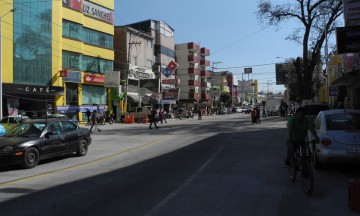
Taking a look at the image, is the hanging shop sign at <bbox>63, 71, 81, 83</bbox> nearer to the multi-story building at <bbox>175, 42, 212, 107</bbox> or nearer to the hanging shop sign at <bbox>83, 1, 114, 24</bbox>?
the hanging shop sign at <bbox>83, 1, 114, 24</bbox>

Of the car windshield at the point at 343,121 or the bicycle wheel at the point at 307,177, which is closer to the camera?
the bicycle wheel at the point at 307,177

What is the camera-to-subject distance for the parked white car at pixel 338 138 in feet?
33.4

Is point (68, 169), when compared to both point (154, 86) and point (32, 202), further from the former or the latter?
point (154, 86)

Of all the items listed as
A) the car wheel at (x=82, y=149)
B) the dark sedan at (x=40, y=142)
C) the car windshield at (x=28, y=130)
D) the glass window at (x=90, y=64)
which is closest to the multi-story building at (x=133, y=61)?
the glass window at (x=90, y=64)

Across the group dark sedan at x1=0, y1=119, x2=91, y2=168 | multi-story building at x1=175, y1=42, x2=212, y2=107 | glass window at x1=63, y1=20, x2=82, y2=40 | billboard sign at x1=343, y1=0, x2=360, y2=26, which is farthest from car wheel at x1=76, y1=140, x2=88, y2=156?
multi-story building at x1=175, y1=42, x2=212, y2=107

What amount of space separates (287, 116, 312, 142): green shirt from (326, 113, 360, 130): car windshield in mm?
1804

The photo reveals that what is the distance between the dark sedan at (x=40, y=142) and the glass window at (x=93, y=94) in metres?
32.4

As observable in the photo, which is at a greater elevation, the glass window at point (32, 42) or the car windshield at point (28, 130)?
the glass window at point (32, 42)

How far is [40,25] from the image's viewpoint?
133 ft

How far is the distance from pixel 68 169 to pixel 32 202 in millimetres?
4306

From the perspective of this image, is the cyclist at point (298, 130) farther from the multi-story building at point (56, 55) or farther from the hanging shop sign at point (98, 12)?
the hanging shop sign at point (98, 12)

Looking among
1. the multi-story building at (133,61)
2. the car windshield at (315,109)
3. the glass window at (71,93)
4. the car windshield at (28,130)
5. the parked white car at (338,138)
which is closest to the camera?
the parked white car at (338,138)

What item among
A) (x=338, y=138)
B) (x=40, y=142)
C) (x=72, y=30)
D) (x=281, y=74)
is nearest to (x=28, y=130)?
(x=40, y=142)

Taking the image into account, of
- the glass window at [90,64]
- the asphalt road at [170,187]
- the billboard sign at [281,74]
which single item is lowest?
the asphalt road at [170,187]
